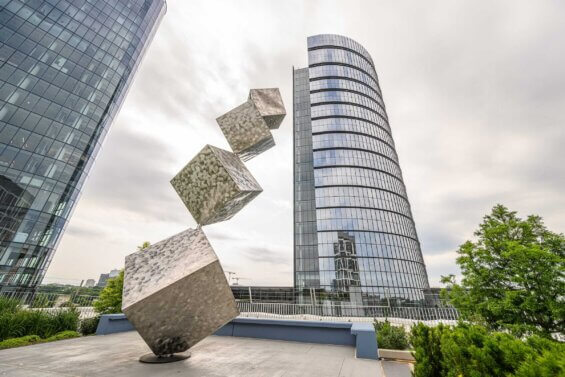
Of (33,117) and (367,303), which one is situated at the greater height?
(33,117)

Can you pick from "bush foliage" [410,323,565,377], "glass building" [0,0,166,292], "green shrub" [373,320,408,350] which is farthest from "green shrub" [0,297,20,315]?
"glass building" [0,0,166,292]

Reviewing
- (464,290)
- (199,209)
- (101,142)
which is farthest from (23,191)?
(464,290)

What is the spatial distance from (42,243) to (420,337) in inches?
1361

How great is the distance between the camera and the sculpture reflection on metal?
4586 millimetres

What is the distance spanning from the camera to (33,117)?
24562 millimetres

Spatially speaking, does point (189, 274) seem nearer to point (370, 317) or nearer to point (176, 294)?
point (176, 294)

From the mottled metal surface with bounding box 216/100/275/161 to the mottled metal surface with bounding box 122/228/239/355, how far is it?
10.5ft

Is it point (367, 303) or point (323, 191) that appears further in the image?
point (323, 191)

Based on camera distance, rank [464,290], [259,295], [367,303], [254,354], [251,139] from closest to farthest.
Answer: [254,354] → [251,139] → [464,290] → [367,303] → [259,295]

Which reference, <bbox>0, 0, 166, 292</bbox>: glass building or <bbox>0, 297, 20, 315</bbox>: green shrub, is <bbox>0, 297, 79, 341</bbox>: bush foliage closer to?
<bbox>0, 297, 20, 315</bbox>: green shrub

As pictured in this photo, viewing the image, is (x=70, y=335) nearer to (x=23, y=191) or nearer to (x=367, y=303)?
(x=23, y=191)

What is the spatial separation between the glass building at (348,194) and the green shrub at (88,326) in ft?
117

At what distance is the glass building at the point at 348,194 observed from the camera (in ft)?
140

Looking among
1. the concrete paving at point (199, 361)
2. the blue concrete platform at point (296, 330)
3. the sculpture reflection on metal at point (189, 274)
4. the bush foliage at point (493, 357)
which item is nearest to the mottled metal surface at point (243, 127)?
the sculpture reflection on metal at point (189, 274)
